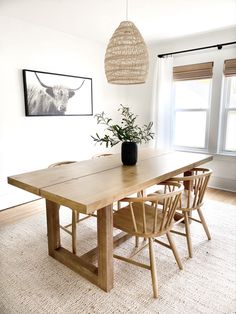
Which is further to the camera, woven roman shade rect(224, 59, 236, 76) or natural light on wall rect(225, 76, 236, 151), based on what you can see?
natural light on wall rect(225, 76, 236, 151)

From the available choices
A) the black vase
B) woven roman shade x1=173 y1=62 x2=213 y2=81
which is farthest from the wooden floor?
woven roman shade x1=173 y1=62 x2=213 y2=81

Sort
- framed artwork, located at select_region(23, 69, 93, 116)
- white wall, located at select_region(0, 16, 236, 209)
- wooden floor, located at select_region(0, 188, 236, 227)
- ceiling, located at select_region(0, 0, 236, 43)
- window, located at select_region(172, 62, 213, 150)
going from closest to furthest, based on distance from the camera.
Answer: ceiling, located at select_region(0, 0, 236, 43) → wooden floor, located at select_region(0, 188, 236, 227) → white wall, located at select_region(0, 16, 236, 209) → framed artwork, located at select_region(23, 69, 93, 116) → window, located at select_region(172, 62, 213, 150)

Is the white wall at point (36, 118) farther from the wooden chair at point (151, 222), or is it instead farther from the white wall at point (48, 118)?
the wooden chair at point (151, 222)

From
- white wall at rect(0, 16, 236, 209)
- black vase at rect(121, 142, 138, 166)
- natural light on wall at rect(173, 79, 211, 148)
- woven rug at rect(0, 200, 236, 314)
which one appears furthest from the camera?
natural light on wall at rect(173, 79, 211, 148)

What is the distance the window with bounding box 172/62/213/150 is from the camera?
3910mm

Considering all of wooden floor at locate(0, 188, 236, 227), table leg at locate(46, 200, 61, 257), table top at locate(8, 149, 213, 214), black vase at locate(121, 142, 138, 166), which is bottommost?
wooden floor at locate(0, 188, 236, 227)

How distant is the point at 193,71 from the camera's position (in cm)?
390

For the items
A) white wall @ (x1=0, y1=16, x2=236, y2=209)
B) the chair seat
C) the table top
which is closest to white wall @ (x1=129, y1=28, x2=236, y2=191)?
white wall @ (x1=0, y1=16, x2=236, y2=209)

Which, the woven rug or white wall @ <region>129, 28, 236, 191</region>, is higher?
white wall @ <region>129, 28, 236, 191</region>

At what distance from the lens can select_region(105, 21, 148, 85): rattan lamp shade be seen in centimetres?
202

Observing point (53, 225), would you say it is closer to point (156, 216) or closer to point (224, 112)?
point (156, 216)

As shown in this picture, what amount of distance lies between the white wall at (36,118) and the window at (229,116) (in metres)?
2.08

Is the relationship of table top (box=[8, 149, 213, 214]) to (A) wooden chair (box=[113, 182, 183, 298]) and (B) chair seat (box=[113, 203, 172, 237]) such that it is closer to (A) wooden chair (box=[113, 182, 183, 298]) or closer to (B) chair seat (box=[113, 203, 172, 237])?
(A) wooden chair (box=[113, 182, 183, 298])

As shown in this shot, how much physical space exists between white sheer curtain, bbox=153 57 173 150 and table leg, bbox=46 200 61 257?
269 centimetres
